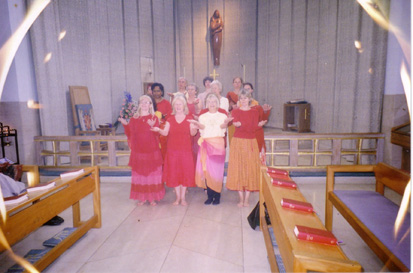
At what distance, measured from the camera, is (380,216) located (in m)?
2.55

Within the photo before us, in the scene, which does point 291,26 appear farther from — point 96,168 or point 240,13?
point 96,168

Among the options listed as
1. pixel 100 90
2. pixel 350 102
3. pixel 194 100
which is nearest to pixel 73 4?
pixel 100 90

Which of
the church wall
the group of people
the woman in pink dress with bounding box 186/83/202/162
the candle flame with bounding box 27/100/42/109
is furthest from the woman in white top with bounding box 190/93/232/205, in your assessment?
the candle flame with bounding box 27/100/42/109

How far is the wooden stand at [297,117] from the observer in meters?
9.09

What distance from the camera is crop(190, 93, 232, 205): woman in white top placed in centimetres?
422

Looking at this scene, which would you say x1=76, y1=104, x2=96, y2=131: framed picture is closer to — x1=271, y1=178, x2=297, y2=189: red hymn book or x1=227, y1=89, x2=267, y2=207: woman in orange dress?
x1=227, y1=89, x2=267, y2=207: woman in orange dress

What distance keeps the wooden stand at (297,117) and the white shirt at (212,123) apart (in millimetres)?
5488

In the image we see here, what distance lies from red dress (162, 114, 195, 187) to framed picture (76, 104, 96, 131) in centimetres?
388

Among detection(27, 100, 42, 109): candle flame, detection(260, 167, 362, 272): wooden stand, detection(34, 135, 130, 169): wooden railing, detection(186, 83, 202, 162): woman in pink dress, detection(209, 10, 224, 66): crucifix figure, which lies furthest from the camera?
detection(209, 10, 224, 66): crucifix figure

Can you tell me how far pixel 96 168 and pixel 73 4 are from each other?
587 centimetres

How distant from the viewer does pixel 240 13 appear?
36.0ft

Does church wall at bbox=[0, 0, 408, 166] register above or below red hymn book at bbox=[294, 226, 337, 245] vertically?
above

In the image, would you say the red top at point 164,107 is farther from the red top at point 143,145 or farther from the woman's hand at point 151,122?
the woman's hand at point 151,122

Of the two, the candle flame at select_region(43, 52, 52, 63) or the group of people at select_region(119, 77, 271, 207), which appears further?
the candle flame at select_region(43, 52, 52, 63)
